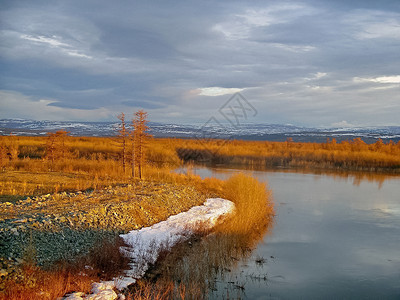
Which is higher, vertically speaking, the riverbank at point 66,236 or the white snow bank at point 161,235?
the riverbank at point 66,236

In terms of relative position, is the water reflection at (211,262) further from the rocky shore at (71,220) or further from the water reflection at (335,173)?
the water reflection at (335,173)

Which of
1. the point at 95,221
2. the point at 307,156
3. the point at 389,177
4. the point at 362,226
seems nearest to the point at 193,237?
the point at 95,221

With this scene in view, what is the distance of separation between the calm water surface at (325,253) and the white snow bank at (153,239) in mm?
1613

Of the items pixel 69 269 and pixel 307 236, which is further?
pixel 307 236

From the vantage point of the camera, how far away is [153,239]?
8.85 metres

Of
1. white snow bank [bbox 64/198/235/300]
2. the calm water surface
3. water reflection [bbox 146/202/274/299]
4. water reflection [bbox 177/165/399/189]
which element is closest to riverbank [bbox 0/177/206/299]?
white snow bank [bbox 64/198/235/300]

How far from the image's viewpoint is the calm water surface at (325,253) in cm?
784

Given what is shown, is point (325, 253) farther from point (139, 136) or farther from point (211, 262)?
point (139, 136)

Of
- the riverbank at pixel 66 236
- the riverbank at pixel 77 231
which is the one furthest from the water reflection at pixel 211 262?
the riverbank at pixel 66 236

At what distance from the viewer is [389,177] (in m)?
26.6

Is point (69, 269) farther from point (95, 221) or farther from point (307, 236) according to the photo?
point (307, 236)

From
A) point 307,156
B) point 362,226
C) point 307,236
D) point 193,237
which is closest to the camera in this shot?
point 193,237

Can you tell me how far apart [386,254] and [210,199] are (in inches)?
247

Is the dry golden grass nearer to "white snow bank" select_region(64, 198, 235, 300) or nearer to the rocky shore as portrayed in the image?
"white snow bank" select_region(64, 198, 235, 300)
